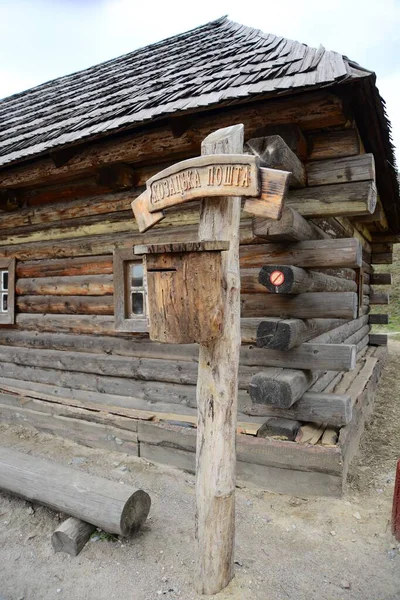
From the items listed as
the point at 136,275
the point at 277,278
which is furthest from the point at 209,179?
the point at 136,275

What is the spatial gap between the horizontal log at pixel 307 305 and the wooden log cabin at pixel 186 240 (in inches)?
0.5

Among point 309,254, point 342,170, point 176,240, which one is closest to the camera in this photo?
point 342,170

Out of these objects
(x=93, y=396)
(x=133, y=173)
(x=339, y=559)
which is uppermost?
(x=133, y=173)

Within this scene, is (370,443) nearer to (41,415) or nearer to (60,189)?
(41,415)

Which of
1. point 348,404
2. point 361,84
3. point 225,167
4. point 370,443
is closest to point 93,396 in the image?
point 348,404

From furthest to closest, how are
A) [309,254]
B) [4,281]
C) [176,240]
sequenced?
[4,281] < [176,240] < [309,254]

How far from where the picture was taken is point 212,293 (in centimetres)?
200

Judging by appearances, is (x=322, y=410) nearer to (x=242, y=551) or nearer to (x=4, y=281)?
(x=242, y=551)

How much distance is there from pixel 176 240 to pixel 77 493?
2.49 m

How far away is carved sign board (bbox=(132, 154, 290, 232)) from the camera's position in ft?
6.43

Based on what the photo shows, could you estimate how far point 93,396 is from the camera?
484cm

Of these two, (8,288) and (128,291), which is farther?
(8,288)

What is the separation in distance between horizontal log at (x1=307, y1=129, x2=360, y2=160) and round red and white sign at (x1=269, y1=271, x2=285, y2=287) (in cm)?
114

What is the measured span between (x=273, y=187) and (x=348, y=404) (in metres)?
2.33
